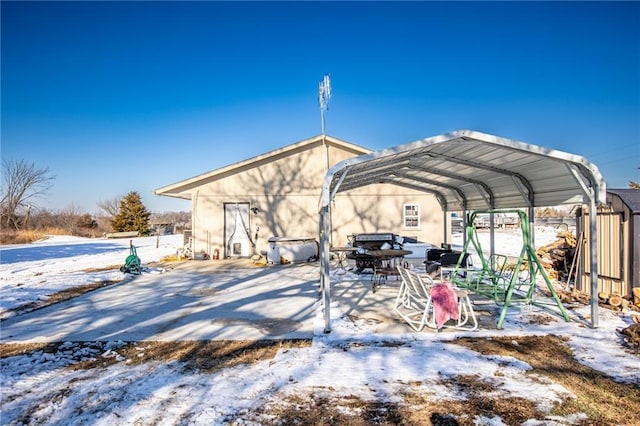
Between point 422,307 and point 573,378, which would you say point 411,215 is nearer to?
point 422,307

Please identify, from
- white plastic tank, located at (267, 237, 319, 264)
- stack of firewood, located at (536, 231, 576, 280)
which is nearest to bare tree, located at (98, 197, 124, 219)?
white plastic tank, located at (267, 237, 319, 264)

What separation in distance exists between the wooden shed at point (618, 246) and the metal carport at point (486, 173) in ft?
4.29

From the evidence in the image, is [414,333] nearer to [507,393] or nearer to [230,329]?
[507,393]

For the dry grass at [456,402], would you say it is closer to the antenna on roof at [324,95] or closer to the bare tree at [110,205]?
the antenna on roof at [324,95]

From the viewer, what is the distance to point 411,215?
47.9ft

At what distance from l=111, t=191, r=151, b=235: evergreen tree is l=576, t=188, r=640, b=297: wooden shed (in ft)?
114

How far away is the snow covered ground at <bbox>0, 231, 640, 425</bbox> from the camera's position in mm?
3053

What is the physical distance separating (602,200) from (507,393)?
3.48 metres

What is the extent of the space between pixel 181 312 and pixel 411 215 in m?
10.4

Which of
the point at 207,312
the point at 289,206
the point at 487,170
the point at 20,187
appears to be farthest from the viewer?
the point at 20,187

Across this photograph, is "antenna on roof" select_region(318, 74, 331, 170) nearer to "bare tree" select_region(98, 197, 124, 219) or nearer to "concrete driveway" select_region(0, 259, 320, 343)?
"concrete driveway" select_region(0, 259, 320, 343)

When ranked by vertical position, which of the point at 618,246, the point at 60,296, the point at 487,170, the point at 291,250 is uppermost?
the point at 487,170

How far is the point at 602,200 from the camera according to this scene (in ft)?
16.7

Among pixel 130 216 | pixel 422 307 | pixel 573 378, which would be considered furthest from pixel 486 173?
pixel 130 216
